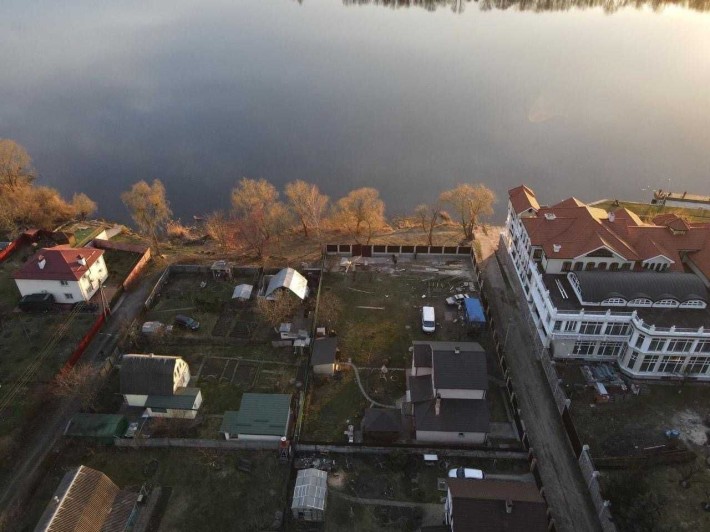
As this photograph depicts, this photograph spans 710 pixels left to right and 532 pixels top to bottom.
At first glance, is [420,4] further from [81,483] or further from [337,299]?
[81,483]

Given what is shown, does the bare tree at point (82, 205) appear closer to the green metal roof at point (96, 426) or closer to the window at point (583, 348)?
the green metal roof at point (96, 426)

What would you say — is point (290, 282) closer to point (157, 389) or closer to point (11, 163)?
point (157, 389)

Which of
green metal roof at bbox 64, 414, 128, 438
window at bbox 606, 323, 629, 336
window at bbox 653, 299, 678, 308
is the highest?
window at bbox 653, 299, 678, 308

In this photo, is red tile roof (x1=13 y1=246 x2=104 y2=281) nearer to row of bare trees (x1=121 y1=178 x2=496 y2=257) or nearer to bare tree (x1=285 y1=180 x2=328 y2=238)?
row of bare trees (x1=121 y1=178 x2=496 y2=257)

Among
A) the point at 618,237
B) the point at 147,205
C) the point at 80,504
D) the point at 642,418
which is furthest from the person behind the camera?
the point at 147,205

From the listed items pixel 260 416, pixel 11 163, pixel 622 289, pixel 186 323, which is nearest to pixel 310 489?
pixel 260 416

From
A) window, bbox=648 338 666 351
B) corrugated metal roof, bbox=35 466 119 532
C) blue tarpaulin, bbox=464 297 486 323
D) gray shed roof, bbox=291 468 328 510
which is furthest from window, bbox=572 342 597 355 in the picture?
corrugated metal roof, bbox=35 466 119 532

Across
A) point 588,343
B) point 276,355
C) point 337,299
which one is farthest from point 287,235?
point 588,343
